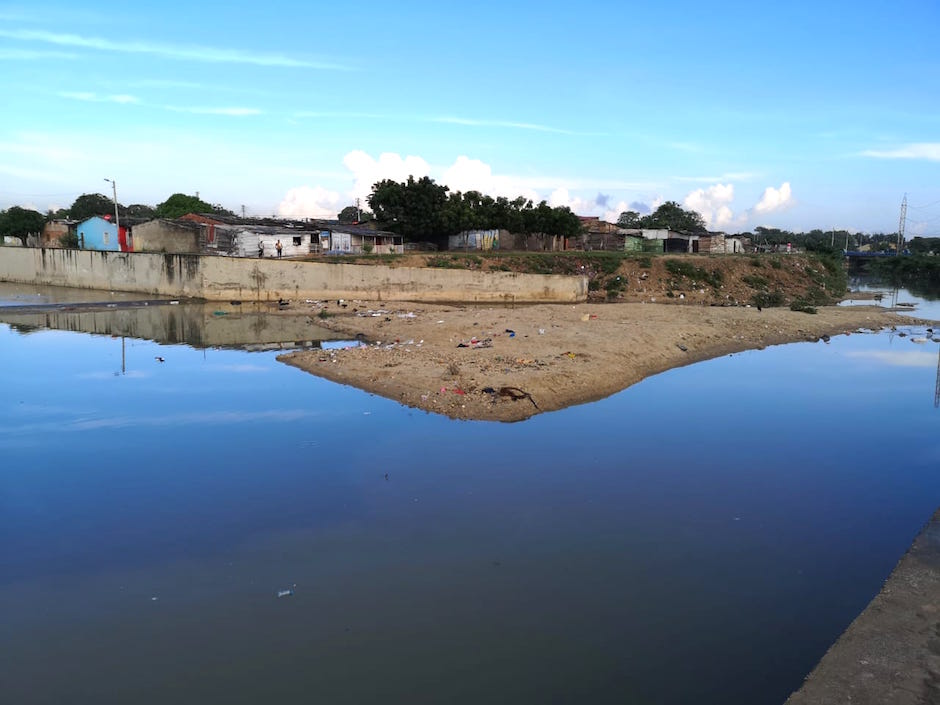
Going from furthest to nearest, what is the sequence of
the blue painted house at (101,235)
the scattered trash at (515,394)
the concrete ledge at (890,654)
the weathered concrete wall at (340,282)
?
1. the blue painted house at (101,235)
2. the weathered concrete wall at (340,282)
3. the scattered trash at (515,394)
4. the concrete ledge at (890,654)

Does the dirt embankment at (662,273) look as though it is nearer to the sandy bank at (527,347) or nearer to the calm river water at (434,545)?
the sandy bank at (527,347)

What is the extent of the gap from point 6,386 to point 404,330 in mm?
10132

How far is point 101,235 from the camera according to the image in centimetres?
4394

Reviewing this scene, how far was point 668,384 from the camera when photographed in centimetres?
1531

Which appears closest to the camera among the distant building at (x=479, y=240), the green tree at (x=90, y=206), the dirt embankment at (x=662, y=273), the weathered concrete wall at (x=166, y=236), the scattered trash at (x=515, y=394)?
the scattered trash at (x=515, y=394)

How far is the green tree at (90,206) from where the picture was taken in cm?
6230

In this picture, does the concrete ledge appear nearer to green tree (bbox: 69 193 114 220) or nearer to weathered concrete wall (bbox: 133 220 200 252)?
weathered concrete wall (bbox: 133 220 200 252)

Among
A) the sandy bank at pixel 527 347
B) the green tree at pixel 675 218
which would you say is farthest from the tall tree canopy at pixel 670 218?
the sandy bank at pixel 527 347

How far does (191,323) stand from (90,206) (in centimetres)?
4805

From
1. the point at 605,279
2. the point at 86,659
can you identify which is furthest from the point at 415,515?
the point at 605,279

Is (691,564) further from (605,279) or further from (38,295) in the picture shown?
(38,295)

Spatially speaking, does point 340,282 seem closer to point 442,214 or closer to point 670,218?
point 442,214

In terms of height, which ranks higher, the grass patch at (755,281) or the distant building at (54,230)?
the distant building at (54,230)

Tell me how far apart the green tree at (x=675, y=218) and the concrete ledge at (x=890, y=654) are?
68.3 m
